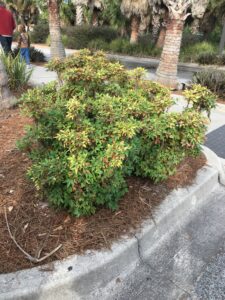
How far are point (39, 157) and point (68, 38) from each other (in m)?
22.8

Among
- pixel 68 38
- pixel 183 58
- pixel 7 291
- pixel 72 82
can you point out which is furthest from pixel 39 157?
pixel 68 38

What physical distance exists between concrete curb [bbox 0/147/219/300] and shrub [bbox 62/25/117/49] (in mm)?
22263

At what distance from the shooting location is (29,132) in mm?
2977

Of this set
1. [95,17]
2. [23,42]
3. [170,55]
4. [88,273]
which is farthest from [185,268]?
[95,17]

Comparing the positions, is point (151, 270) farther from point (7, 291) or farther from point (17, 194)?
point (17, 194)

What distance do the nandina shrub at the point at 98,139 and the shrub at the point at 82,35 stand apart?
21.1m

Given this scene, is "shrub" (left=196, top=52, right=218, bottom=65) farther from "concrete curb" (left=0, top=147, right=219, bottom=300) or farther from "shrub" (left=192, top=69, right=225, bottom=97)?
"concrete curb" (left=0, top=147, right=219, bottom=300)

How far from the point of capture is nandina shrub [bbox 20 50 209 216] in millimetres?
2525

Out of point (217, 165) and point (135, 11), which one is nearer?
point (217, 165)

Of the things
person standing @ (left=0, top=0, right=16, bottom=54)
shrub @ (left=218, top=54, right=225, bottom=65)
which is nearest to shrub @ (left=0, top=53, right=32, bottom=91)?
person standing @ (left=0, top=0, right=16, bottom=54)

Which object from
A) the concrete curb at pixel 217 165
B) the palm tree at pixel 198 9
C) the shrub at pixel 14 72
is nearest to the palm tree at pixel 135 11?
the palm tree at pixel 198 9

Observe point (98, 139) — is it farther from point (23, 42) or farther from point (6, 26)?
point (23, 42)

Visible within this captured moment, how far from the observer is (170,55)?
9.52m

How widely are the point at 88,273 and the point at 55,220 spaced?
0.61 metres
